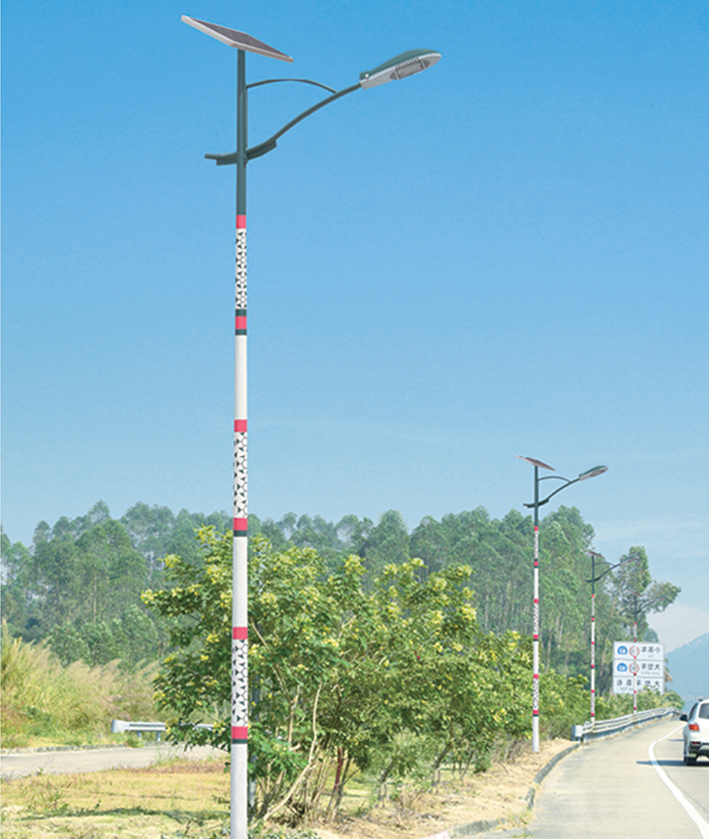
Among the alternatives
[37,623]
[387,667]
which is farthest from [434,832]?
[37,623]

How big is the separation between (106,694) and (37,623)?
101 meters

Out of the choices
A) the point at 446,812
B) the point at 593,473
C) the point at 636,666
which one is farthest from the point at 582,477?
the point at 636,666

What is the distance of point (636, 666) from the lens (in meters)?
66.1

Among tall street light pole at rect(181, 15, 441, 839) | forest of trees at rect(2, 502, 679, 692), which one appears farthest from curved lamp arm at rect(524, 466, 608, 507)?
forest of trees at rect(2, 502, 679, 692)

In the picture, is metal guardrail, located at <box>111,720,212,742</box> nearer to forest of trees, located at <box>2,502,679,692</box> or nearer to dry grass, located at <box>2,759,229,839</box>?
dry grass, located at <box>2,759,229,839</box>

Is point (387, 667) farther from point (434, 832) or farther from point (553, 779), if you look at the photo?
point (553, 779)

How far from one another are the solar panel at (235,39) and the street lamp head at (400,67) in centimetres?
94

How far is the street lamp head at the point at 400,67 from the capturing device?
9773mm

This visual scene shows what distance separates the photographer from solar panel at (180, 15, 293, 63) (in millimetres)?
10016

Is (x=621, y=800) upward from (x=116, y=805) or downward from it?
downward

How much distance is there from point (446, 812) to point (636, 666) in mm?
54533

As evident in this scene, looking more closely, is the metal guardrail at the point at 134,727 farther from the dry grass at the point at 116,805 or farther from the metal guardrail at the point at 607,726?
the metal guardrail at the point at 607,726

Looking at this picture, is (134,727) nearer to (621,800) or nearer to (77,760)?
(77,760)

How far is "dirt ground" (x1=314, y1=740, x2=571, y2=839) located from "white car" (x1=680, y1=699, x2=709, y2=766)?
24.6ft
